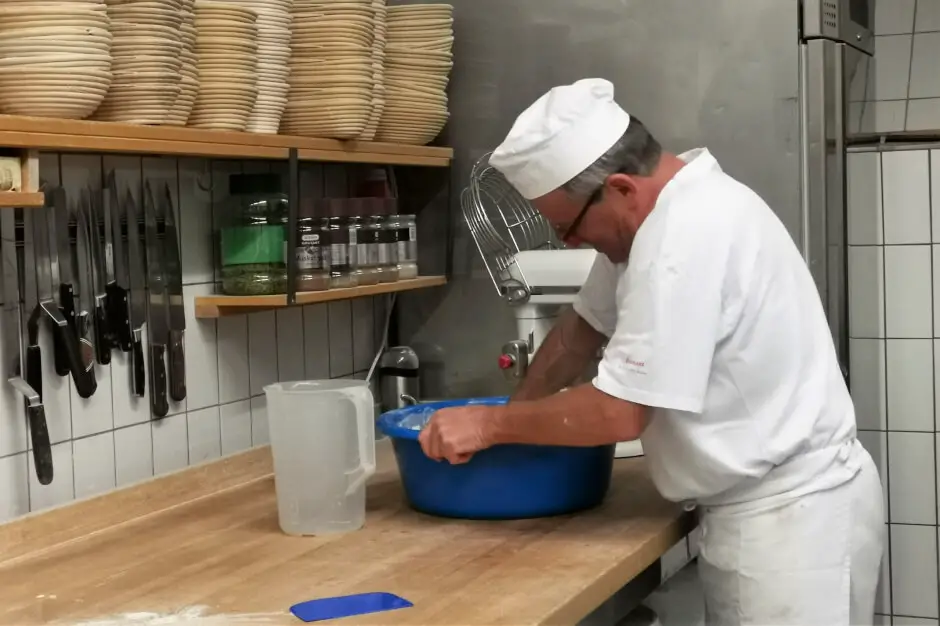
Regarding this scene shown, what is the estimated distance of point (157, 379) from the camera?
1832mm

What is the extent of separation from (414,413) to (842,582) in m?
0.70

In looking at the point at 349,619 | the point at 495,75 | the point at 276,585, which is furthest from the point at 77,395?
the point at 495,75

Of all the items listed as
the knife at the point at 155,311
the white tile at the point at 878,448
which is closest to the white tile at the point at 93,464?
the knife at the point at 155,311

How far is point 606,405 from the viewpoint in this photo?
4.86 ft

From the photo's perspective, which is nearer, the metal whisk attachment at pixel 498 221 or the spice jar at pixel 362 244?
the spice jar at pixel 362 244

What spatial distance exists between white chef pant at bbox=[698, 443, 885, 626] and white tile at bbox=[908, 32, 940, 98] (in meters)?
1.33

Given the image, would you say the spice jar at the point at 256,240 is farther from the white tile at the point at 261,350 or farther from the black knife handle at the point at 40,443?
the black knife handle at the point at 40,443

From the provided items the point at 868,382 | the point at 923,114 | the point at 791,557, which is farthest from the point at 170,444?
the point at 923,114

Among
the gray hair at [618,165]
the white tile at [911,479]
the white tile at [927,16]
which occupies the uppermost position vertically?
the white tile at [927,16]

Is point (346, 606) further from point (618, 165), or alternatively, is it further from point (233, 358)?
point (233, 358)

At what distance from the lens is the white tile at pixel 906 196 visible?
2.58 meters

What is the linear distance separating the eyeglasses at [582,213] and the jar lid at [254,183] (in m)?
0.55

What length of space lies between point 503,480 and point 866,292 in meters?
1.12

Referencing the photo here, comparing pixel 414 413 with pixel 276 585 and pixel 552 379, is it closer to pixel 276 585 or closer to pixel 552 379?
pixel 552 379
